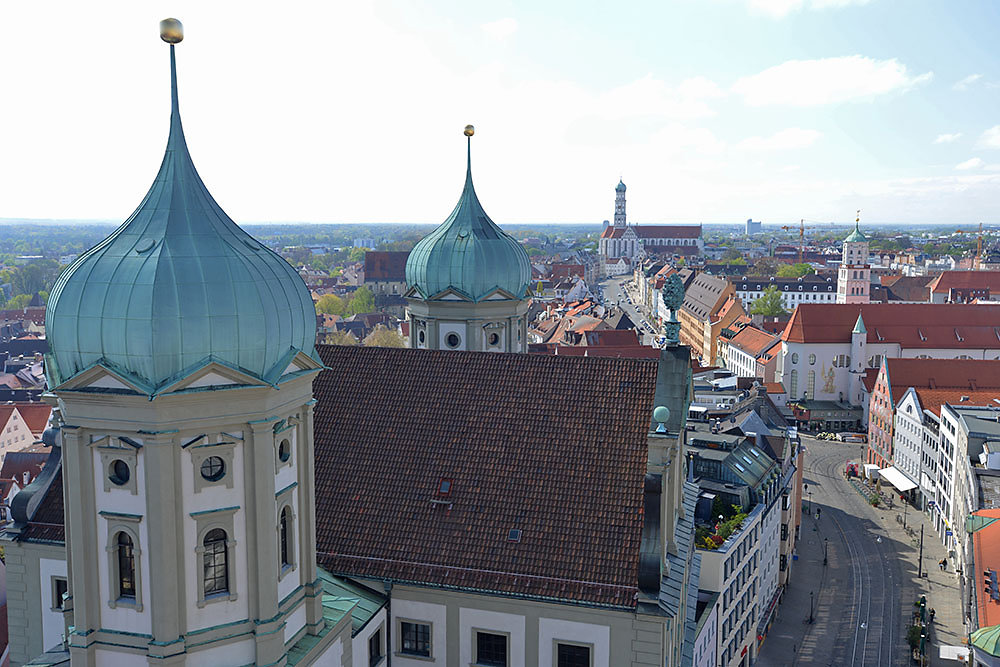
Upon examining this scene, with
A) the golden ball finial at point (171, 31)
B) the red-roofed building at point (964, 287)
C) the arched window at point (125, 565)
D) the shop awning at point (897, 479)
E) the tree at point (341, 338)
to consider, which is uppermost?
the golden ball finial at point (171, 31)

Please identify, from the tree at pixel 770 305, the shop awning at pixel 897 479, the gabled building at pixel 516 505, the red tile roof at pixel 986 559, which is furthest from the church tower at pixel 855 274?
the gabled building at pixel 516 505

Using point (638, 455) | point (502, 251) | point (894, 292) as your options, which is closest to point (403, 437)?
point (638, 455)

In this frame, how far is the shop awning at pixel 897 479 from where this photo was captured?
8600 centimetres

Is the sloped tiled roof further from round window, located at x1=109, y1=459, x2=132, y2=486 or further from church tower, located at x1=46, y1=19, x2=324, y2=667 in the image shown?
round window, located at x1=109, y1=459, x2=132, y2=486

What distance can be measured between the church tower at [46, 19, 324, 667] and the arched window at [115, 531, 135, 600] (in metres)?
0.03

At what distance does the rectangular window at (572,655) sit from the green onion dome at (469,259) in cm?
2051

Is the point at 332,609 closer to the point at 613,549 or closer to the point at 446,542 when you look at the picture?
the point at 446,542

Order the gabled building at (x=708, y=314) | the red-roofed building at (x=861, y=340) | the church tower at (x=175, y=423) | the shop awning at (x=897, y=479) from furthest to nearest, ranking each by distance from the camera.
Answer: the gabled building at (x=708, y=314) → the red-roofed building at (x=861, y=340) → the shop awning at (x=897, y=479) → the church tower at (x=175, y=423)

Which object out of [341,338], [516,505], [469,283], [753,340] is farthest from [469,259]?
[753,340]

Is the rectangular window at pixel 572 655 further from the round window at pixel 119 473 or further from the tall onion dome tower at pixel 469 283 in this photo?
→ the tall onion dome tower at pixel 469 283

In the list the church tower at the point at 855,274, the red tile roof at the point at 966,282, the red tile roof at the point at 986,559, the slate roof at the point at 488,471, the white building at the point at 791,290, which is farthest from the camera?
the white building at the point at 791,290

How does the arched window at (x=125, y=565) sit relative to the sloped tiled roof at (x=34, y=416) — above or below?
above

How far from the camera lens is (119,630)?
19.7m

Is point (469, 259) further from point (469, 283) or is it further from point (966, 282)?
point (966, 282)
